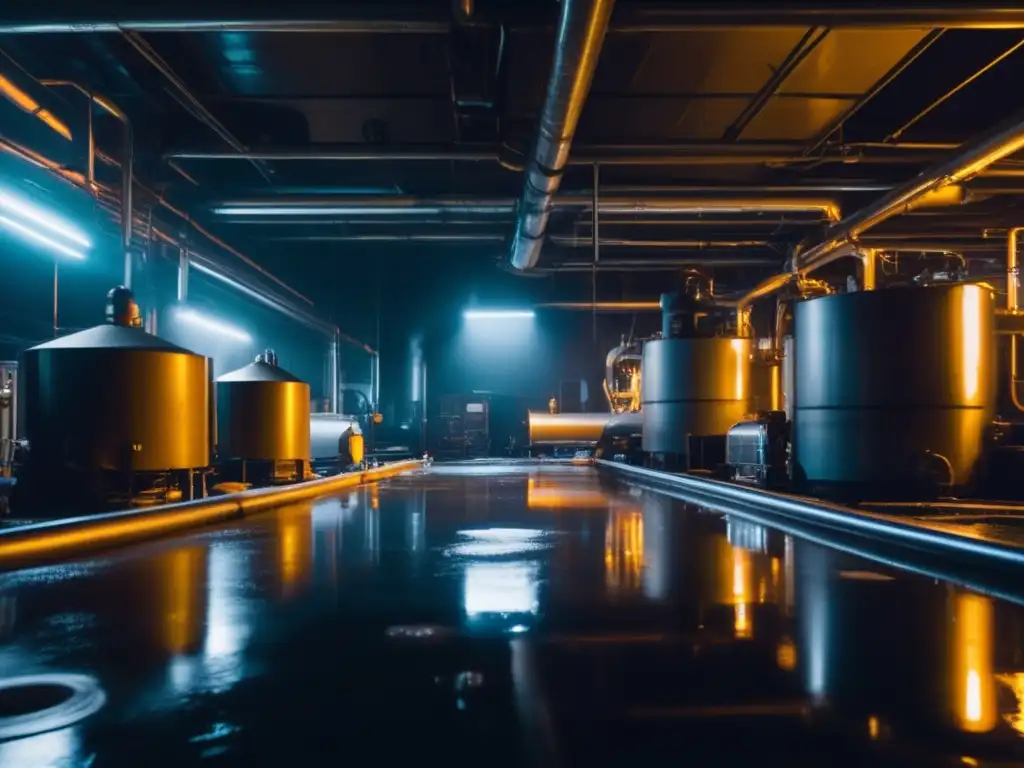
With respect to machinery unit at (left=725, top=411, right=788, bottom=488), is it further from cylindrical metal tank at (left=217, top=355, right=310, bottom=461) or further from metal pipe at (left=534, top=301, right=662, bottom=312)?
metal pipe at (left=534, top=301, right=662, bottom=312)

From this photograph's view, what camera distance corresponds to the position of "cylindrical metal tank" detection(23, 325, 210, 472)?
3.19 meters

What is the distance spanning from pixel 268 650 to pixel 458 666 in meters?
0.36

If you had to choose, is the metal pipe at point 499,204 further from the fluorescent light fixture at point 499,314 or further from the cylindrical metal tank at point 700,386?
the fluorescent light fixture at point 499,314

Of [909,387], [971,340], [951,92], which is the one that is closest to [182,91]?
[909,387]

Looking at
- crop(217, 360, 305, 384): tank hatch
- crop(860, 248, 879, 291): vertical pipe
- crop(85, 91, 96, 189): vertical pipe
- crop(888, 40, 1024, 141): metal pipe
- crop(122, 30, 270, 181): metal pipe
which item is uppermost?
crop(888, 40, 1024, 141): metal pipe

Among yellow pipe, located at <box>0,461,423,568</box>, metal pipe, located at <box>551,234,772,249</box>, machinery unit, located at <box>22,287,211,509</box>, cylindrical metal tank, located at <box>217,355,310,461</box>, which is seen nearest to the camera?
yellow pipe, located at <box>0,461,423,568</box>

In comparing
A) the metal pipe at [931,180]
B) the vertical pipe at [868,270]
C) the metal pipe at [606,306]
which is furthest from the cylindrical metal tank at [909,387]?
the metal pipe at [606,306]

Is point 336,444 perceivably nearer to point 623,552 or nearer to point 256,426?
point 256,426

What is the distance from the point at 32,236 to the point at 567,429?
6.89m

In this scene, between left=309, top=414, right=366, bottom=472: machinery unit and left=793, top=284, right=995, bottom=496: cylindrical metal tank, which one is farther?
left=309, top=414, right=366, bottom=472: machinery unit

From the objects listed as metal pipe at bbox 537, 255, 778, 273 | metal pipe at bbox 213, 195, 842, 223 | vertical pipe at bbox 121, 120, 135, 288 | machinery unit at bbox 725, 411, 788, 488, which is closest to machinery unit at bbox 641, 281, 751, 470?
metal pipe at bbox 213, 195, 842, 223

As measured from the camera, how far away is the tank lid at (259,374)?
504cm

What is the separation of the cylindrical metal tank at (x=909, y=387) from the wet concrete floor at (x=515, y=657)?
51.9 inches

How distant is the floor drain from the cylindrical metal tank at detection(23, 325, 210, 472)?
2.29 meters
